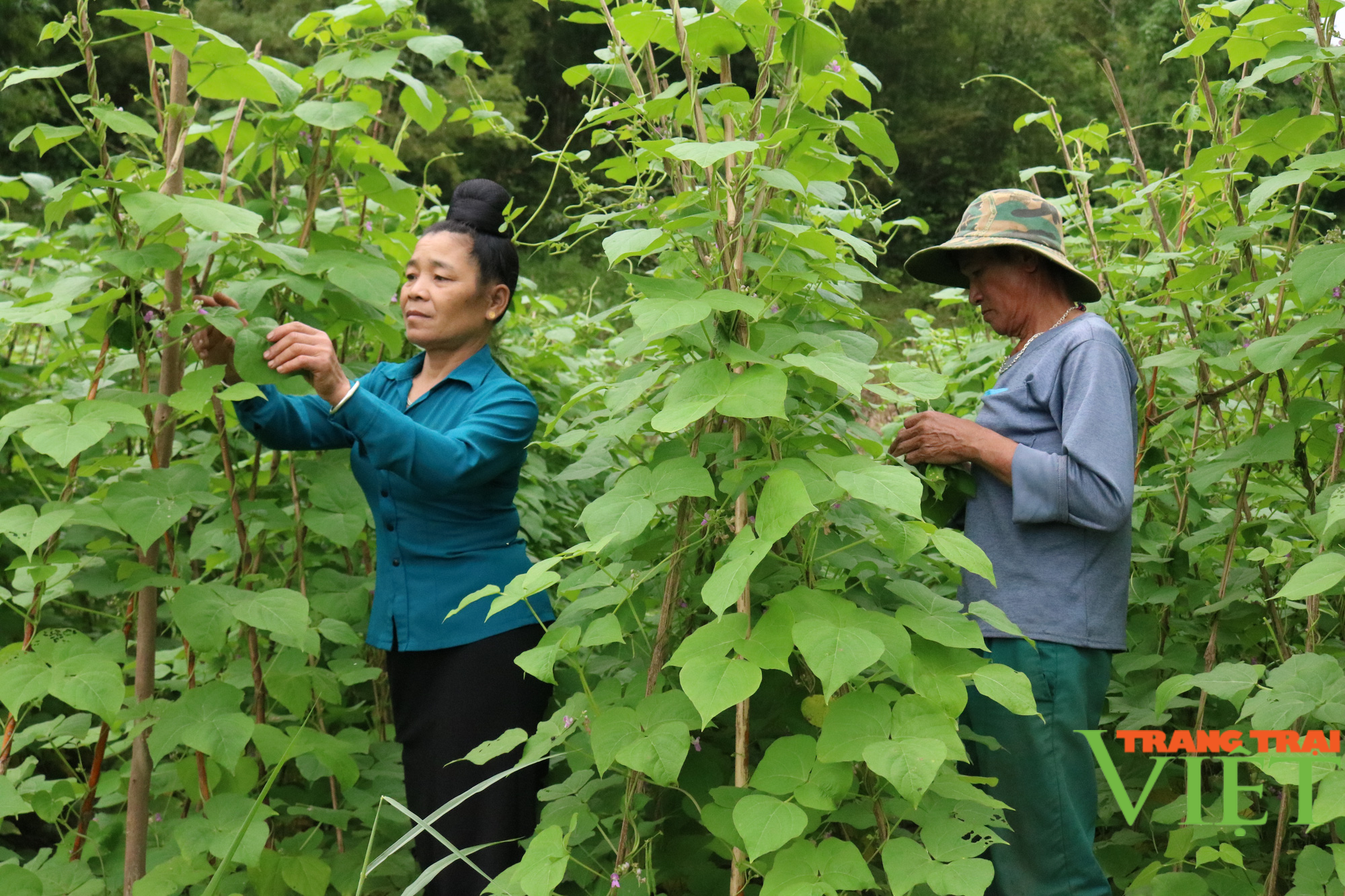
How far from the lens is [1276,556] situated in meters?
2.28

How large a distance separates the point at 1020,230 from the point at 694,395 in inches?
34.9

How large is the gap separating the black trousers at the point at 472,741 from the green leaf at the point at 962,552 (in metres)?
0.98

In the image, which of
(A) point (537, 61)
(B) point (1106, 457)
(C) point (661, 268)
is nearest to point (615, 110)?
(C) point (661, 268)

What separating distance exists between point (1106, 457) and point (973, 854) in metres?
0.75

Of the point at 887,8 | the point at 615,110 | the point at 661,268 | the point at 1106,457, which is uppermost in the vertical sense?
the point at 615,110

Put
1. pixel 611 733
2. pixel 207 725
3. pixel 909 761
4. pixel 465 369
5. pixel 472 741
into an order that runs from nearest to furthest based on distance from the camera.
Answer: pixel 909 761, pixel 611 733, pixel 207 725, pixel 472 741, pixel 465 369

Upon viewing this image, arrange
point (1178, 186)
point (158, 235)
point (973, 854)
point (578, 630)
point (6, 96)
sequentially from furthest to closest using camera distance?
point (6, 96) → point (1178, 186) → point (158, 235) → point (578, 630) → point (973, 854)

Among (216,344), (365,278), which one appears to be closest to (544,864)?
(365,278)

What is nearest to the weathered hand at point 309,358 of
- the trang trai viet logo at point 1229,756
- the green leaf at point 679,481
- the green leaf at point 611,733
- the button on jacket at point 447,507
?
the button on jacket at point 447,507

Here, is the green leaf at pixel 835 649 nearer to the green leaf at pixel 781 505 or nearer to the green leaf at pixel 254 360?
the green leaf at pixel 781 505

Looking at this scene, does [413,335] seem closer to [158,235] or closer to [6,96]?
[158,235]

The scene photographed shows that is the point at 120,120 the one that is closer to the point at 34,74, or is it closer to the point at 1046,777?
the point at 34,74

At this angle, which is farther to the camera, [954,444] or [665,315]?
[954,444]

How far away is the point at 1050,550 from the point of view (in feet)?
7.01
